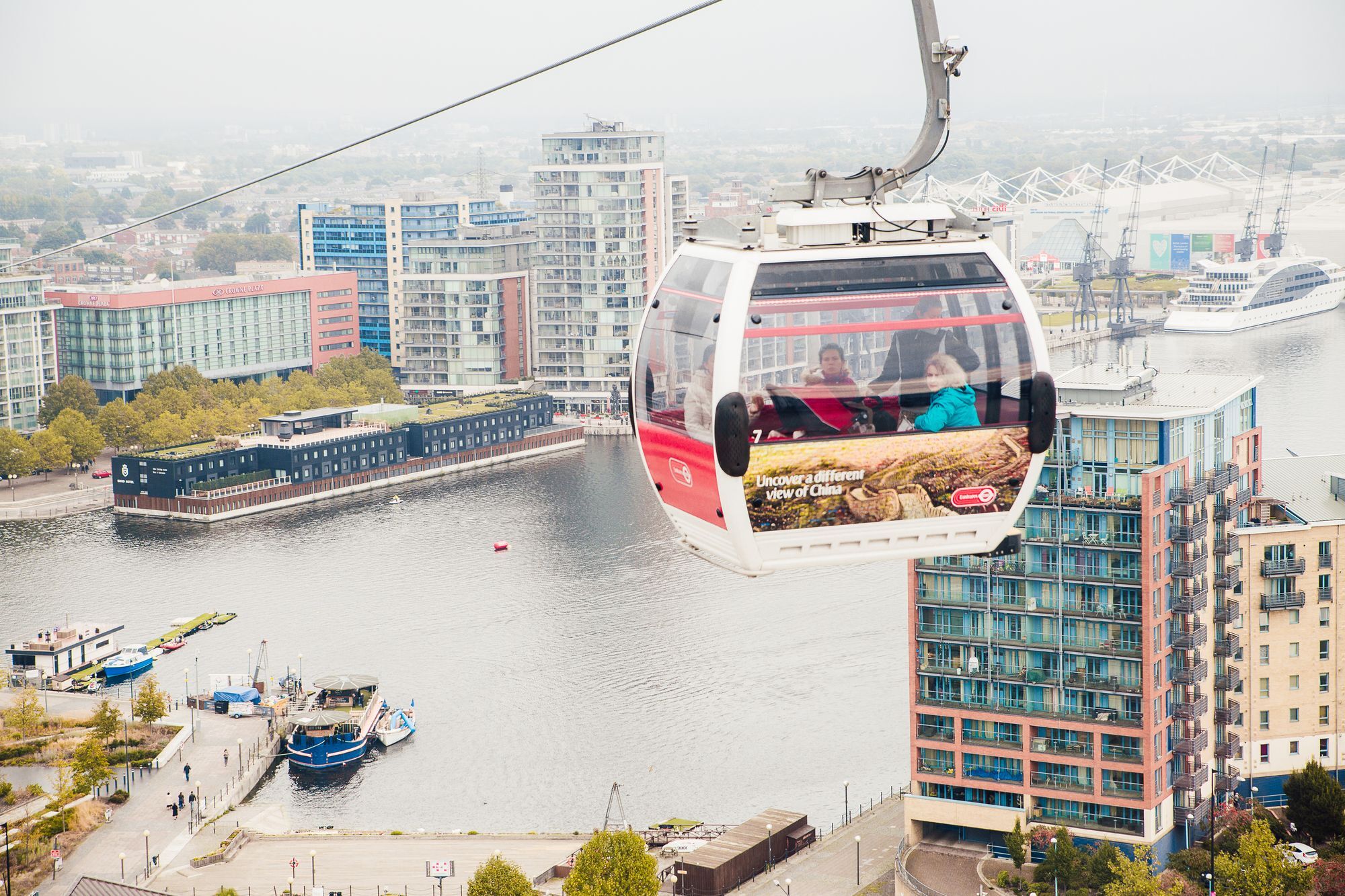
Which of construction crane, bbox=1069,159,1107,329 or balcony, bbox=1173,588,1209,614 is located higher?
construction crane, bbox=1069,159,1107,329

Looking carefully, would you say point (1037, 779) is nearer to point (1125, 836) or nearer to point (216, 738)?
point (1125, 836)

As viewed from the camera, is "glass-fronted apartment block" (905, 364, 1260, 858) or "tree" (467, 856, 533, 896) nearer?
"tree" (467, 856, 533, 896)

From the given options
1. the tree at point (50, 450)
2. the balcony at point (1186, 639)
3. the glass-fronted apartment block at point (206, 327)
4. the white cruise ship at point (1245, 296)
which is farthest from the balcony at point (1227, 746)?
the white cruise ship at point (1245, 296)

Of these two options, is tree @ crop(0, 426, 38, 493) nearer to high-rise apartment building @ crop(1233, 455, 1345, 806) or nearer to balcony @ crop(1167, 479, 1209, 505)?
high-rise apartment building @ crop(1233, 455, 1345, 806)

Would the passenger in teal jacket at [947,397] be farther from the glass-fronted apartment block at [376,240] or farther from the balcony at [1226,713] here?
the glass-fronted apartment block at [376,240]

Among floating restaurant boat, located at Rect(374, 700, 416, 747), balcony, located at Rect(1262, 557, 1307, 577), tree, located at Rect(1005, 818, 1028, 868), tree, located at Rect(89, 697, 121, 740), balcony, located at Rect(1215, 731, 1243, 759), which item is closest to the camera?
tree, located at Rect(1005, 818, 1028, 868)

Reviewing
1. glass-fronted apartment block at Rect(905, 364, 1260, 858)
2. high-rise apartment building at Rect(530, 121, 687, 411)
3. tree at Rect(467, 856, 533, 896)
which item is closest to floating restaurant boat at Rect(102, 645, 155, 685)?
tree at Rect(467, 856, 533, 896)

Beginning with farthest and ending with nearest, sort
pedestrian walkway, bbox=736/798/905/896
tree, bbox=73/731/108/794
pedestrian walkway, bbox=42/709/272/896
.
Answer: tree, bbox=73/731/108/794
pedestrian walkway, bbox=42/709/272/896
pedestrian walkway, bbox=736/798/905/896
